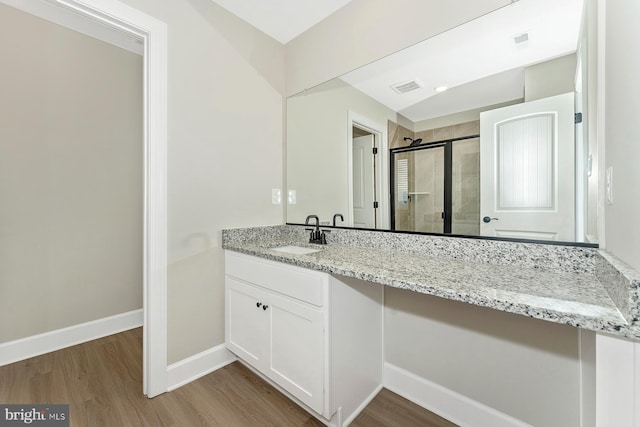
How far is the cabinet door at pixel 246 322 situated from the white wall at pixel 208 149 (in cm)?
12

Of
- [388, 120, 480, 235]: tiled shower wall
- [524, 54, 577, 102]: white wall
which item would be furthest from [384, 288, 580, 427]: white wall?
[524, 54, 577, 102]: white wall

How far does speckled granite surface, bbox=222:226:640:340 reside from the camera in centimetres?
69

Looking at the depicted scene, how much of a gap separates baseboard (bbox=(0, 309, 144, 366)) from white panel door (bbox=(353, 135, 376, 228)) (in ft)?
7.41

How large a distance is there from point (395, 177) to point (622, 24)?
3.37ft

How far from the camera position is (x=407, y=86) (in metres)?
1.61

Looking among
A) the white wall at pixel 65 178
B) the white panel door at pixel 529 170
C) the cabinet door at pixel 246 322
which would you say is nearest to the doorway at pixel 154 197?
the cabinet door at pixel 246 322

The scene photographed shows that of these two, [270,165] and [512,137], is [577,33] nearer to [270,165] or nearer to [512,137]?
[512,137]

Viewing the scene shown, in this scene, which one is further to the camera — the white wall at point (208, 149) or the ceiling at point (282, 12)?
the ceiling at point (282, 12)

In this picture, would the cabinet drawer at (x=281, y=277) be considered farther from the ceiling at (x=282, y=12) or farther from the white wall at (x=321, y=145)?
the ceiling at (x=282, y=12)

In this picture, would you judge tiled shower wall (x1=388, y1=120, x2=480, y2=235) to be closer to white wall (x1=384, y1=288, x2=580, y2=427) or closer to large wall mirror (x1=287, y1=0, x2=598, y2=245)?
large wall mirror (x1=287, y1=0, x2=598, y2=245)

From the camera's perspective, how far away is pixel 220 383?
65.9 inches

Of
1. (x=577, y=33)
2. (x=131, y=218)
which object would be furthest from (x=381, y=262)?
(x=131, y=218)

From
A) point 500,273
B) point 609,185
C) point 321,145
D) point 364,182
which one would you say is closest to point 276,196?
point 321,145

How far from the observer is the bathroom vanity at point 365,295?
768mm
